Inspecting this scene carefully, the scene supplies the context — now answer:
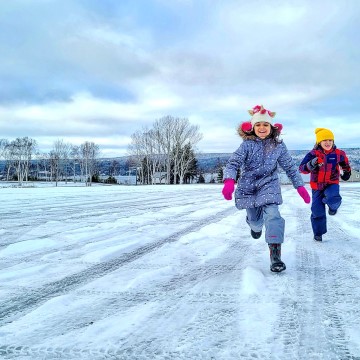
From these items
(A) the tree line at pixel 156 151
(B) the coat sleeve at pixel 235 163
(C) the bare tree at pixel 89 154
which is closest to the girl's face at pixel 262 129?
(B) the coat sleeve at pixel 235 163

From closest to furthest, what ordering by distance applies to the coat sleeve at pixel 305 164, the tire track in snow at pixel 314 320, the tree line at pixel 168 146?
the tire track in snow at pixel 314 320
the coat sleeve at pixel 305 164
the tree line at pixel 168 146

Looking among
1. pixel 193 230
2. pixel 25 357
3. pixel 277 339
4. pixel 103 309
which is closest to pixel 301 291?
pixel 277 339

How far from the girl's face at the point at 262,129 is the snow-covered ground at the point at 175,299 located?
3.82ft

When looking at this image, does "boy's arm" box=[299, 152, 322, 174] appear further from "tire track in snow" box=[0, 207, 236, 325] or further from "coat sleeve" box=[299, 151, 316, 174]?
"tire track in snow" box=[0, 207, 236, 325]

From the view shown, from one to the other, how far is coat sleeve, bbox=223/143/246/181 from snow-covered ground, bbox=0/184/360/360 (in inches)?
31.2

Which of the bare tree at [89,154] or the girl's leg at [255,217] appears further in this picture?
the bare tree at [89,154]

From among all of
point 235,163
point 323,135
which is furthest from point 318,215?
point 235,163

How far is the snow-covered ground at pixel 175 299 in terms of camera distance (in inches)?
61.3

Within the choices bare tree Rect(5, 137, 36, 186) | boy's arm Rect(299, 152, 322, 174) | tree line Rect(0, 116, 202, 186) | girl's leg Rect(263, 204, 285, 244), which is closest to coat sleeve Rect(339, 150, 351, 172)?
boy's arm Rect(299, 152, 322, 174)

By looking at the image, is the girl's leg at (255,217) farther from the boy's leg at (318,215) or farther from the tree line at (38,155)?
the tree line at (38,155)

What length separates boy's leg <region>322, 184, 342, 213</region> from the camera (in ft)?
14.4

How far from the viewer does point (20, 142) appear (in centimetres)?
7756

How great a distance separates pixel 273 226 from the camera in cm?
298

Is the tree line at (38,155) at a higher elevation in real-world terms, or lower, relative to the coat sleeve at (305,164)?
higher
